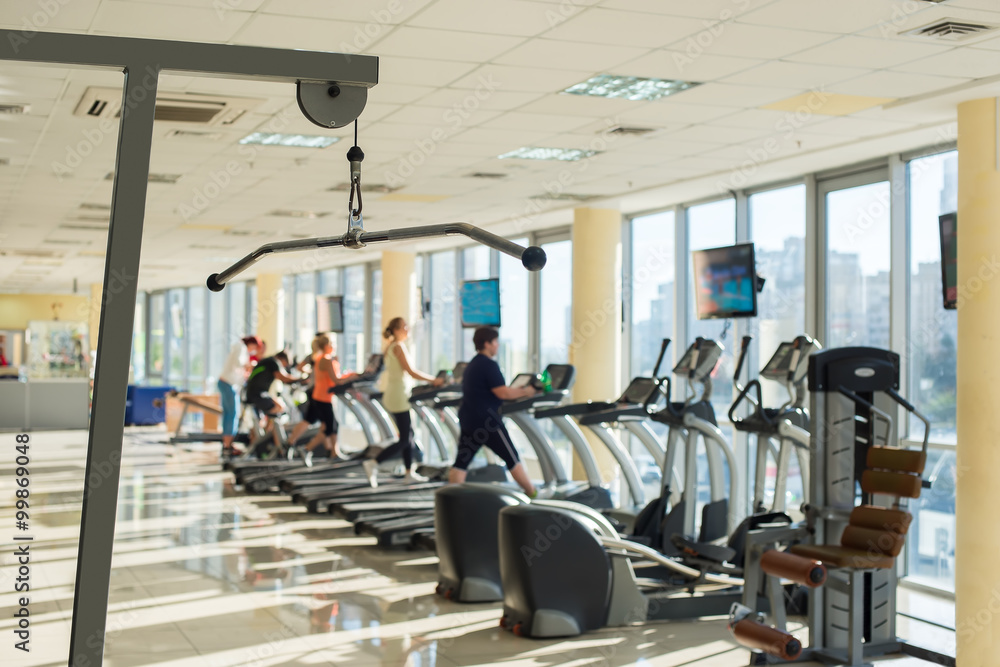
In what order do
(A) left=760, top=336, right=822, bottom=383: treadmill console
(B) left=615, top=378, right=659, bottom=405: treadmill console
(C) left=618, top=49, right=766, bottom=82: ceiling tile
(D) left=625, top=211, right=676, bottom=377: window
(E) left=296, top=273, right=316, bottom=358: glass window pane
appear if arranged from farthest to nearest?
(E) left=296, top=273, right=316, bottom=358: glass window pane < (D) left=625, top=211, right=676, bottom=377: window < (B) left=615, top=378, right=659, bottom=405: treadmill console < (A) left=760, top=336, right=822, bottom=383: treadmill console < (C) left=618, top=49, right=766, bottom=82: ceiling tile

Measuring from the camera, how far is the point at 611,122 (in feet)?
19.8

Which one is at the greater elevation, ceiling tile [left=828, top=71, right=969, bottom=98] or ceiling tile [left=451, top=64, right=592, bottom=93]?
ceiling tile [left=451, top=64, right=592, bottom=93]

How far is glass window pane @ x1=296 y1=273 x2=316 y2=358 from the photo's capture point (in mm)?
17219

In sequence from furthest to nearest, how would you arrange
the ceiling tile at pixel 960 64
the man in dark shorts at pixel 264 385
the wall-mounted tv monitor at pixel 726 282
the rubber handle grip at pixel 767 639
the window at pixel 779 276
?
the man in dark shorts at pixel 264 385 → the window at pixel 779 276 → the wall-mounted tv monitor at pixel 726 282 → the ceiling tile at pixel 960 64 → the rubber handle grip at pixel 767 639

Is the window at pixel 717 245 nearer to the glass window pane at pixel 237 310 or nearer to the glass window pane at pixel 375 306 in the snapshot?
the glass window pane at pixel 375 306

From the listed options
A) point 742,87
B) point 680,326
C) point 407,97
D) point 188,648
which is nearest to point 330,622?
point 188,648

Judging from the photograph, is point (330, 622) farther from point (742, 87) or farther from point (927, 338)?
point (927, 338)

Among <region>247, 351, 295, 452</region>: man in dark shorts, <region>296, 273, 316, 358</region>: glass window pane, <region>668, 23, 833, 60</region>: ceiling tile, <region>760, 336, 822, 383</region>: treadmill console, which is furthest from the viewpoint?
<region>296, 273, 316, 358</region>: glass window pane

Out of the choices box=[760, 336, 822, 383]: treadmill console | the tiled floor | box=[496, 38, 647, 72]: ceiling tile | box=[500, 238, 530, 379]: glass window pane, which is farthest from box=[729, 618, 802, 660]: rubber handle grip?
box=[500, 238, 530, 379]: glass window pane

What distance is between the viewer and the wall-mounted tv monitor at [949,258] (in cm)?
551

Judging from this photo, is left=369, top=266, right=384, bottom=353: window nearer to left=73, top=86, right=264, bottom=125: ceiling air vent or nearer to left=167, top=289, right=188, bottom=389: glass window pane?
left=167, top=289, right=188, bottom=389: glass window pane

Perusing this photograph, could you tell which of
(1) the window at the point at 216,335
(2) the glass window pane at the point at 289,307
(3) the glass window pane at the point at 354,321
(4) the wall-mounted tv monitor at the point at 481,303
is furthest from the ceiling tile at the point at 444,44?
(1) the window at the point at 216,335

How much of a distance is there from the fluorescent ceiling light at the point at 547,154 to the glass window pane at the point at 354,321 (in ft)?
27.6

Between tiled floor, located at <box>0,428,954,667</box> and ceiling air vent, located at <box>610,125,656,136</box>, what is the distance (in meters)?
2.96
